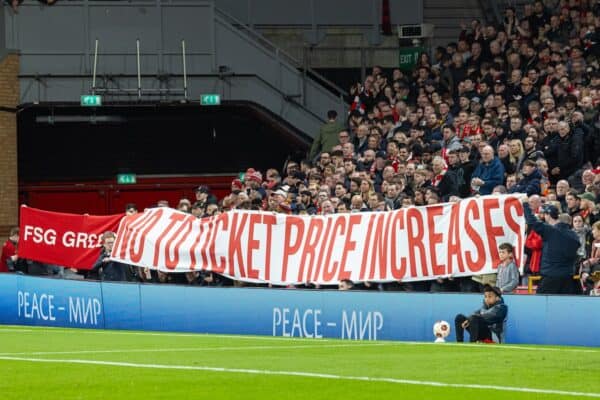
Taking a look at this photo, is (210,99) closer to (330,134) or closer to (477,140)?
(330,134)

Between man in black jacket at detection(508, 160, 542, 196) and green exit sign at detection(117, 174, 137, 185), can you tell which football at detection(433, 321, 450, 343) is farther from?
green exit sign at detection(117, 174, 137, 185)

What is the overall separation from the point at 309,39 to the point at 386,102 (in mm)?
7749

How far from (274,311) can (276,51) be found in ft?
46.7

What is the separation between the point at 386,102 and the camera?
28.7m

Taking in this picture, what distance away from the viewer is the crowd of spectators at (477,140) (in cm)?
2059

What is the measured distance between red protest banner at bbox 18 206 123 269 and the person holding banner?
0.82 meters

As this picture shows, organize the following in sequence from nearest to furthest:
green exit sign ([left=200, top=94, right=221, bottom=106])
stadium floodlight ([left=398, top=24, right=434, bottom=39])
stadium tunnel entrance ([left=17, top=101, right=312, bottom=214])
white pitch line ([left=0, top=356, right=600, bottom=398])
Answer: white pitch line ([left=0, top=356, right=600, bottom=398])
green exit sign ([left=200, top=94, right=221, bottom=106])
stadium floodlight ([left=398, top=24, right=434, bottom=39])
stadium tunnel entrance ([left=17, top=101, right=312, bottom=214])

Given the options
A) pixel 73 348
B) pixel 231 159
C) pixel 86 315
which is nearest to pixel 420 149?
pixel 86 315

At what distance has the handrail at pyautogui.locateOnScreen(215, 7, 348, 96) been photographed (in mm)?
33844

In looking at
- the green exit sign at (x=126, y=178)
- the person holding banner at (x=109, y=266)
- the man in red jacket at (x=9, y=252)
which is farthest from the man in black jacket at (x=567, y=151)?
the green exit sign at (x=126, y=178)

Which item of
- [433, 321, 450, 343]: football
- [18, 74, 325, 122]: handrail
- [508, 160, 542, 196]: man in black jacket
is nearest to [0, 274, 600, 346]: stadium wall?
[433, 321, 450, 343]: football

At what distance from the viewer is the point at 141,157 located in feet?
120

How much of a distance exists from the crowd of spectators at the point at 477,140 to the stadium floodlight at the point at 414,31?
363cm

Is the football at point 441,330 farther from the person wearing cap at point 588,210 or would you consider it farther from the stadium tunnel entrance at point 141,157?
the stadium tunnel entrance at point 141,157
